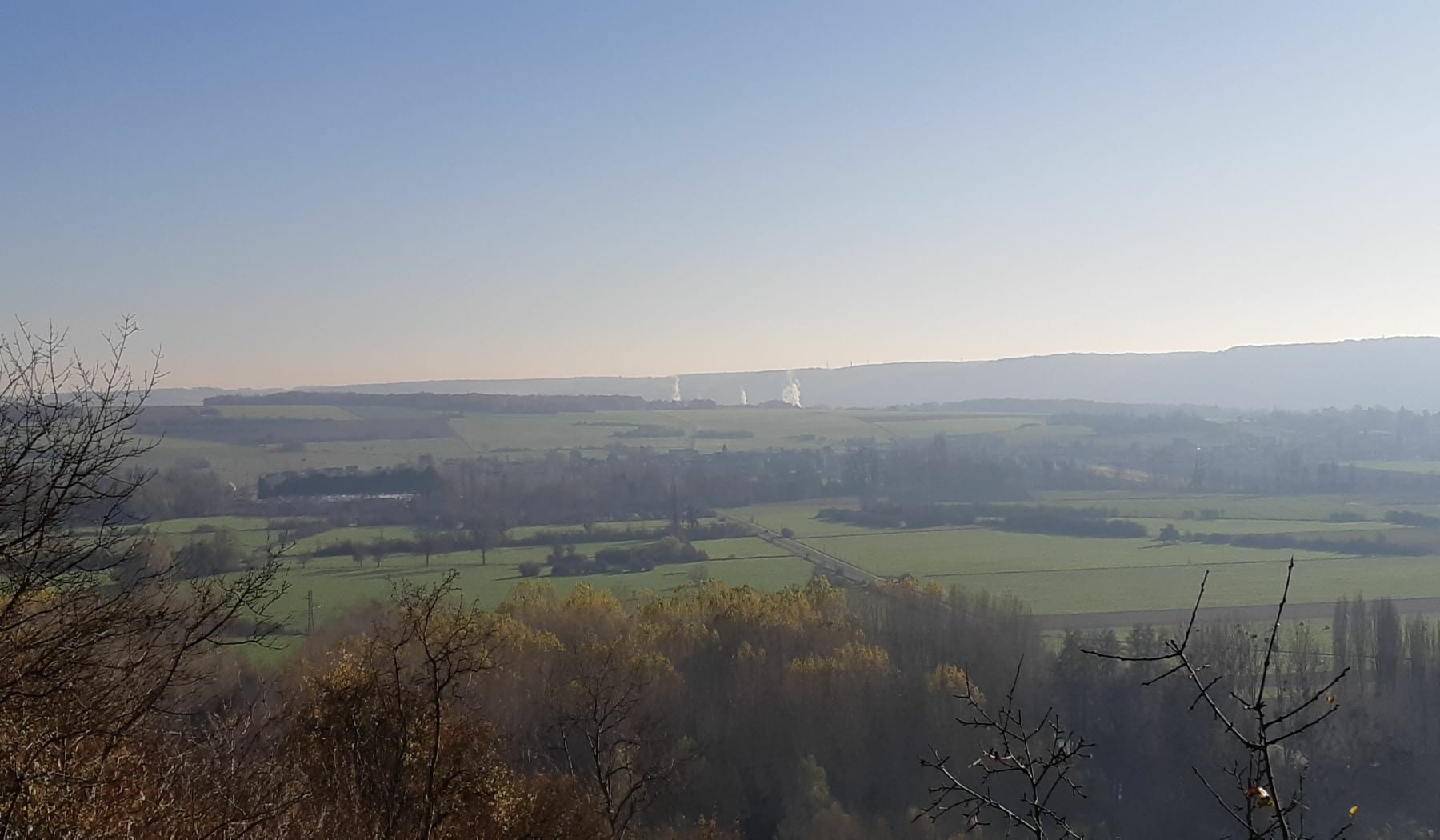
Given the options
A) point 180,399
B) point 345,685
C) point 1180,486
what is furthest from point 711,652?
point 180,399

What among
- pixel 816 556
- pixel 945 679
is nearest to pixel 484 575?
pixel 816 556

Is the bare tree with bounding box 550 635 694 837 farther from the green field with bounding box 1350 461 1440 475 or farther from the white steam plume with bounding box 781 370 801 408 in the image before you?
the white steam plume with bounding box 781 370 801 408

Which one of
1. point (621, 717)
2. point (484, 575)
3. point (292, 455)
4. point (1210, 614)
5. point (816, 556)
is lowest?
point (1210, 614)

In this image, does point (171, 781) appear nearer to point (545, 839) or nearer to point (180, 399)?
point (545, 839)

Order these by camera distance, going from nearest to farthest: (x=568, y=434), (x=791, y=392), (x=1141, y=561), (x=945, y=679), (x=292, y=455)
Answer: (x=945, y=679), (x=1141, y=561), (x=292, y=455), (x=568, y=434), (x=791, y=392)

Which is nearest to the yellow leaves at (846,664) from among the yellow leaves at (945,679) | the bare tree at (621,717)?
the yellow leaves at (945,679)

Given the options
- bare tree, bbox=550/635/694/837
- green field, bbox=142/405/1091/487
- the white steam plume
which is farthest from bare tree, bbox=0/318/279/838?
the white steam plume

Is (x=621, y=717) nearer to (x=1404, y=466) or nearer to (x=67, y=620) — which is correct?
(x=67, y=620)

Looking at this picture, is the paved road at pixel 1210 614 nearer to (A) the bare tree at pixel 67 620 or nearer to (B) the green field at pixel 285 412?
(A) the bare tree at pixel 67 620
